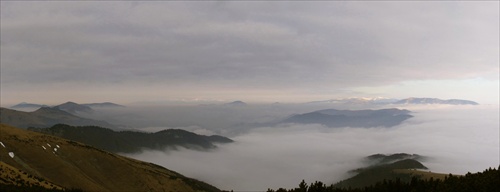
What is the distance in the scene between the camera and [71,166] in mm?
139250

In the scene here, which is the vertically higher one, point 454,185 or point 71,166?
point 454,185

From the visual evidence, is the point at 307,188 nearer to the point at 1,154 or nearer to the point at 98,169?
the point at 1,154

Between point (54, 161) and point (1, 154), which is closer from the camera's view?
point (1, 154)

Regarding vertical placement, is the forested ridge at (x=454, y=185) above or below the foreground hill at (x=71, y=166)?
above

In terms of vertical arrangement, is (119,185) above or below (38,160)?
below

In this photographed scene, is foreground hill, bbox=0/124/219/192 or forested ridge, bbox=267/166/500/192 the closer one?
forested ridge, bbox=267/166/500/192

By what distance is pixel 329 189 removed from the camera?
159ft

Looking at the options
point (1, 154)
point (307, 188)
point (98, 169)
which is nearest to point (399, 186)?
point (307, 188)

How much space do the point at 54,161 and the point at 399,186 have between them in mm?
127664

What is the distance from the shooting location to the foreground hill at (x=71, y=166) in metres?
120

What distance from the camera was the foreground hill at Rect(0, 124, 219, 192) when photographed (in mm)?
119575

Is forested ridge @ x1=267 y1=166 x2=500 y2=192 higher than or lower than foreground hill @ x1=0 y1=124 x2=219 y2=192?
higher

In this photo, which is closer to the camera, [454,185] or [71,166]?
[454,185]

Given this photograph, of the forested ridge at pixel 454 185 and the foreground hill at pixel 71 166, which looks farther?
the foreground hill at pixel 71 166
